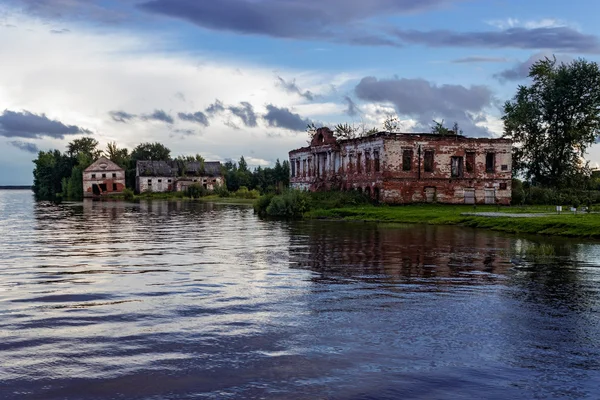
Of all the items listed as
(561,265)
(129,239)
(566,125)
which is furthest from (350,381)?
(566,125)

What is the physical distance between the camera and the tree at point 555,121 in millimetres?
61156

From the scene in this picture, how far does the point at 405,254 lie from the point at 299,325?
40.2ft

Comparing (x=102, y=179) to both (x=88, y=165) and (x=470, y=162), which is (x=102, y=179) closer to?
(x=88, y=165)

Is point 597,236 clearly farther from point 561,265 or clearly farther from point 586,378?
point 586,378

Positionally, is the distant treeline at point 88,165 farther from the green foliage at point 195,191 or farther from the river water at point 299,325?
the river water at point 299,325

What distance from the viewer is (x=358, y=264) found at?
20172 millimetres

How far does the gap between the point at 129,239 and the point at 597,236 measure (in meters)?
21.3

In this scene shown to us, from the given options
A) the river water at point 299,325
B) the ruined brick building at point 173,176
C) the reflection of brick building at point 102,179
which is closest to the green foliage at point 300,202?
the river water at point 299,325

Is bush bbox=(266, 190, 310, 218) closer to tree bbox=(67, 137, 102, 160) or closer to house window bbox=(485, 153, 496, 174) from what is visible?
house window bbox=(485, 153, 496, 174)

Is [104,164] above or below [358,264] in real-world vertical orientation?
above

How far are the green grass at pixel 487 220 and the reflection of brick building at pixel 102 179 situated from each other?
265ft

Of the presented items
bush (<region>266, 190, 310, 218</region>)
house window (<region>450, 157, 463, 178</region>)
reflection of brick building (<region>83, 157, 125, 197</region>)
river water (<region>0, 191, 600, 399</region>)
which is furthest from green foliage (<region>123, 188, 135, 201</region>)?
river water (<region>0, 191, 600, 399</region>)

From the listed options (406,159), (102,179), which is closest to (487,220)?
(406,159)

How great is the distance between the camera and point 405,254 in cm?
2298
